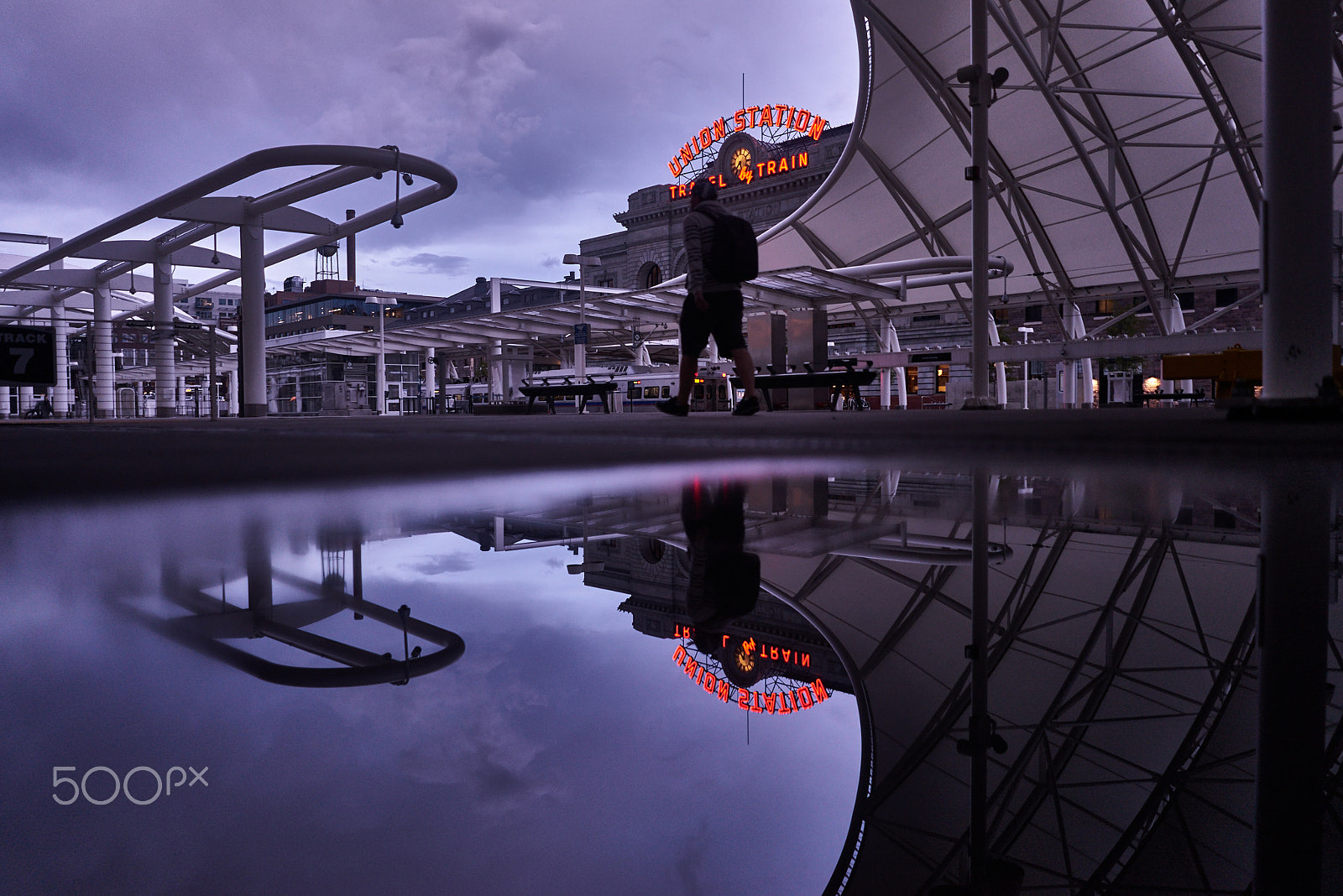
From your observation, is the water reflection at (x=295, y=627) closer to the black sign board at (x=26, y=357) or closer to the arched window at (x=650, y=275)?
the black sign board at (x=26, y=357)

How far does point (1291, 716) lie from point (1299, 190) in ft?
21.5

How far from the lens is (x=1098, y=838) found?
484 millimetres

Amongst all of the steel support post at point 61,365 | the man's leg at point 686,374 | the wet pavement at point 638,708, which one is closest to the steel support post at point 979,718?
the wet pavement at point 638,708

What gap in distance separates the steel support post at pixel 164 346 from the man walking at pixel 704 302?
44.2 feet

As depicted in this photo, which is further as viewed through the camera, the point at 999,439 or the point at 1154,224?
the point at 1154,224

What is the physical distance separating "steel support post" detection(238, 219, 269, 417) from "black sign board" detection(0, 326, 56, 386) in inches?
298

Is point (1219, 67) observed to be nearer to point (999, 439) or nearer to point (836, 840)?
point (999, 439)

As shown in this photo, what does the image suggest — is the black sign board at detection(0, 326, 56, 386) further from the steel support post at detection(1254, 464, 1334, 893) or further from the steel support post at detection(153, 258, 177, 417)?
the steel support post at detection(1254, 464, 1334, 893)

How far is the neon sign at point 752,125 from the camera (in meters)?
43.9

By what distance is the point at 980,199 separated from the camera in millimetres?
11891

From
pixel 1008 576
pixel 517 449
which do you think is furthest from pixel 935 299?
pixel 1008 576

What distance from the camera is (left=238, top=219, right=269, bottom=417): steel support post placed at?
19297 mm

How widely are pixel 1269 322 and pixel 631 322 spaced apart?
2602 cm

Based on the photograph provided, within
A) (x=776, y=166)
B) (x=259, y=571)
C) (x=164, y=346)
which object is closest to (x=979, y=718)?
(x=259, y=571)
